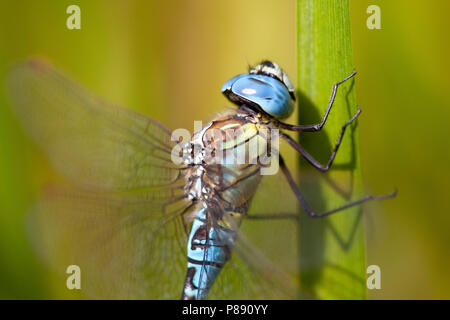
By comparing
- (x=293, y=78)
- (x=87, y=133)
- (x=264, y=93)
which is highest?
(x=293, y=78)

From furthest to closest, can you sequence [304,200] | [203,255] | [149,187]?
1. [149,187]
2. [203,255]
3. [304,200]

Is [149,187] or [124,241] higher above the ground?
[149,187]

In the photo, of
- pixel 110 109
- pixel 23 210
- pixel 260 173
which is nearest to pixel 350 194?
pixel 260 173

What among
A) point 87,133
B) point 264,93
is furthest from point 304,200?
point 87,133

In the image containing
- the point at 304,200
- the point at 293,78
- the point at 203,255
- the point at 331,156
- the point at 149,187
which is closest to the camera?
the point at 331,156

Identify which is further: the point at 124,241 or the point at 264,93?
the point at 124,241

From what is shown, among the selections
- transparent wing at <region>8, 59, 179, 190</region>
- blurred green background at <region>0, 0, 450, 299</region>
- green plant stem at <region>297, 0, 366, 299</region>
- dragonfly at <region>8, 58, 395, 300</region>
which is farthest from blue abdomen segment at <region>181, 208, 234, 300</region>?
blurred green background at <region>0, 0, 450, 299</region>

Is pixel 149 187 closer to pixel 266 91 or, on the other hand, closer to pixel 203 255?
pixel 203 255

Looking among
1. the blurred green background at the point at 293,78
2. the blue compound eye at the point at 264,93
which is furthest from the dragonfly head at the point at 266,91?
the blurred green background at the point at 293,78
